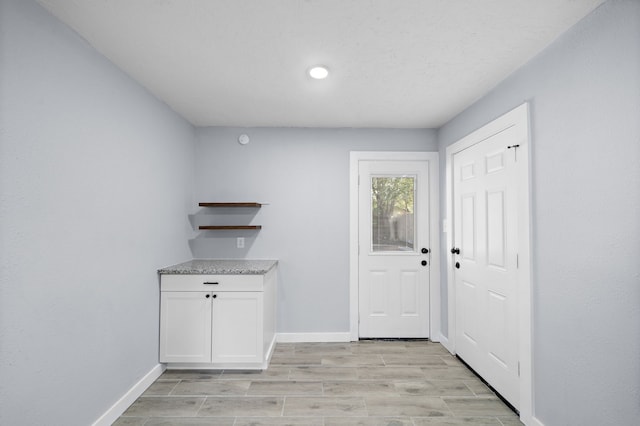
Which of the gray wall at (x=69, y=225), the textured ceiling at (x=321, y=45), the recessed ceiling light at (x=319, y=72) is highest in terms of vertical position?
the textured ceiling at (x=321, y=45)

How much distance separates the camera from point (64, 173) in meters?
1.79

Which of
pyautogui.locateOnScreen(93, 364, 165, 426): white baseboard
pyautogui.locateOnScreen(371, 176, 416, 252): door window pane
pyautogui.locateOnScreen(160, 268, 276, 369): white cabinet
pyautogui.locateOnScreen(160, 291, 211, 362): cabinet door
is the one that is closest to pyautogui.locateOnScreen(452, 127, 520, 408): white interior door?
pyautogui.locateOnScreen(371, 176, 416, 252): door window pane

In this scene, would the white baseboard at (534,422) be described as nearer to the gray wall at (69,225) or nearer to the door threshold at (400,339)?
the door threshold at (400,339)

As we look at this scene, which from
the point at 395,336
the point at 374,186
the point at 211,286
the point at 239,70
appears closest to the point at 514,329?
the point at 395,336

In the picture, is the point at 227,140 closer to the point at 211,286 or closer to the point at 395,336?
the point at 211,286

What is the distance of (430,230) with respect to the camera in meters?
3.75

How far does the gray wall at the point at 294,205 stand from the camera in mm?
A: 3705

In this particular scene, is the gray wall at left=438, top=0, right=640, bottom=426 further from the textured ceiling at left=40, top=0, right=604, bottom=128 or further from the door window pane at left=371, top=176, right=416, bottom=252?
the door window pane at left=371, top=176, right=416, bottom=252

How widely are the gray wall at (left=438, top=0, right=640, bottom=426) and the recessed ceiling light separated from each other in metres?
1.37

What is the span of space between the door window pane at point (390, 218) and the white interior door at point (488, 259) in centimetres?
59

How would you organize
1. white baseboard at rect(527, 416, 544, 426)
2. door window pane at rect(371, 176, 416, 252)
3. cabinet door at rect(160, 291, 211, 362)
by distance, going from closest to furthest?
white baseboard at rect(527, 416, 544, 426) < cabinet door at rect(160, 291, 211, 362) < door window pane at rect(371, 176, 416, 252)

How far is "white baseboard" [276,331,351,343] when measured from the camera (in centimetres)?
367

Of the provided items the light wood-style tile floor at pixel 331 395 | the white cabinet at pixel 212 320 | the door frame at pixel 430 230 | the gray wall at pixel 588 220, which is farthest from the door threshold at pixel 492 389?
the white cabinet at pixel 212 320

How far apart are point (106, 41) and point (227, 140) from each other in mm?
1785
